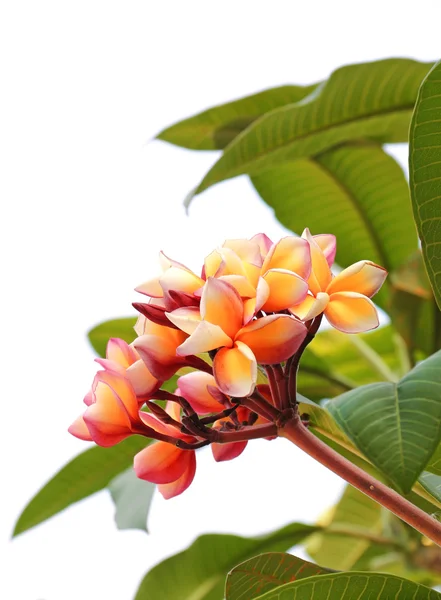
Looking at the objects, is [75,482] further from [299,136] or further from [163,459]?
[163,459]

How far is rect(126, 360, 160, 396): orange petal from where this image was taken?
0.36 metres

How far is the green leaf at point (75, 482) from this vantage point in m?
0.99

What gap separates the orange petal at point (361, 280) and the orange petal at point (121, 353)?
0.10 meters

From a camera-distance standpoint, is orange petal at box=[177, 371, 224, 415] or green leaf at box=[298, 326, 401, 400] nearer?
orange petal at box=[177, 371, 224, 415]

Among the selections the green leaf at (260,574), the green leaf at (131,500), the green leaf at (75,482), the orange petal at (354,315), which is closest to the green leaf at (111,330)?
the green leaf at (75,482)

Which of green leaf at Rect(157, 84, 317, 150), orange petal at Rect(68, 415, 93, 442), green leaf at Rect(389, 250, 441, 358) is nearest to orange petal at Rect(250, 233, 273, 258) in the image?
orange petal at Rect(68, 415, 93, 442)

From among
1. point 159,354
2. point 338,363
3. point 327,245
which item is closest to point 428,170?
point 327,245

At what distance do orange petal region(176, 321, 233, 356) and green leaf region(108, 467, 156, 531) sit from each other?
0.38 meters

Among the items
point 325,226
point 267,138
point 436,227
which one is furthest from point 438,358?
point 325,226

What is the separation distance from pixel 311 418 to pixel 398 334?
0.63 meters

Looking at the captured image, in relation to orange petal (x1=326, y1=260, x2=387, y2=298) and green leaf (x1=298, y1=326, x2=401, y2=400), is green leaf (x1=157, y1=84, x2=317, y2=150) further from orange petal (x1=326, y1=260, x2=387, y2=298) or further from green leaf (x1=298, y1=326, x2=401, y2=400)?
orange petal (x1=326, y1=260, x2=387, y2=298)

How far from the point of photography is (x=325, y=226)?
1.10 meters

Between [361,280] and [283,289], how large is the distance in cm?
5

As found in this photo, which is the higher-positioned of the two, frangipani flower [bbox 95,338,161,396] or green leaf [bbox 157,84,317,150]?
green leaf [bbox 157,84,317,150]
